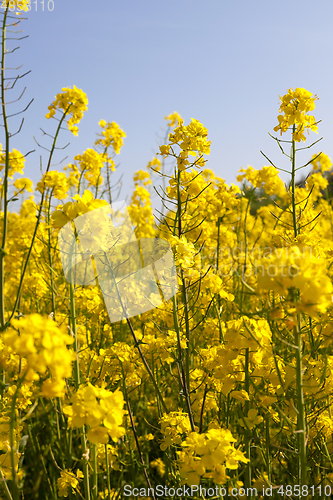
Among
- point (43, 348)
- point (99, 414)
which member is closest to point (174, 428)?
point (99, 414)

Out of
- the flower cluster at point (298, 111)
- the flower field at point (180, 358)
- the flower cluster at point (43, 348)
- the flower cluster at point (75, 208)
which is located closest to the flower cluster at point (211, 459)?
the flower field at point (180, 358)

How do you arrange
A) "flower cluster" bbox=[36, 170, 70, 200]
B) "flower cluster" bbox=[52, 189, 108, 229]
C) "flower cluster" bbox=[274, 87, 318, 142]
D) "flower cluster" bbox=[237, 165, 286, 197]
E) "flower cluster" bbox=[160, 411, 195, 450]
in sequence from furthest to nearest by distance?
"flower cluster" bbox=[237, 165, 286, 197] < "flower cluster" bbox=[36, 170, 70, 200] < "flower cluster" bbox=[274, 87, 318, 142] < "flower cluster" bbox=[160, 411, 195, 450] < "flower cluster" bbox=[52, 189, 108, 229]

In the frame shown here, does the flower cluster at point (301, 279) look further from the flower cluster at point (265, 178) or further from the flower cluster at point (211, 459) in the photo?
the flower cluster at point (265, 178)

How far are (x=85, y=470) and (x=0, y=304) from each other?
2.84 ft

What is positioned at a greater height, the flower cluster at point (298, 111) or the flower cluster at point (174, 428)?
the flower cluster at point (298, 111)

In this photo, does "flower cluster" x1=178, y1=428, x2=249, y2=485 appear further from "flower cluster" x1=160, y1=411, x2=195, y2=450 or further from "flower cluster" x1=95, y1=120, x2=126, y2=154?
"flower cluster" x1=95, y1=120, x2=126, y2=154

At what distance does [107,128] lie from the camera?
420 centimetres

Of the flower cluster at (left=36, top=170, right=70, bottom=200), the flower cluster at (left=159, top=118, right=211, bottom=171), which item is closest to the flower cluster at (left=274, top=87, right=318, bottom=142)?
the flower cluster at (left=159, top=118, right=211, bottom=171)

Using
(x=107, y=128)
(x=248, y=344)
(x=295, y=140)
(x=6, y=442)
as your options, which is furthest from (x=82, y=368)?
(x=107, y=128)

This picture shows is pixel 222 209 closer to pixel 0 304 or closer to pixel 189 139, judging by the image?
pixel 189 139

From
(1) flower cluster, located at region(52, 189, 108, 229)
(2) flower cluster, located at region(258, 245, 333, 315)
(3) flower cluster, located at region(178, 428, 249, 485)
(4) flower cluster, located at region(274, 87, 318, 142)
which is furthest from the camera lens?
(4) flower cluster, located at region(274, 87, 318, 142)

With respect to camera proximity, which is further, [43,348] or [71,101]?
[71,101]

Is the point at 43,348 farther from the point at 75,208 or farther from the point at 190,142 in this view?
the point at 190,142

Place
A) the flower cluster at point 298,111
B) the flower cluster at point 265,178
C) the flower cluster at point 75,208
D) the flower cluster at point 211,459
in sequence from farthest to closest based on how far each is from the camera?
the flower cluster at point 265,178, the flower cluster at point 298,111, the flower cluster at point 75,208, the flower cluster at point 211,459
